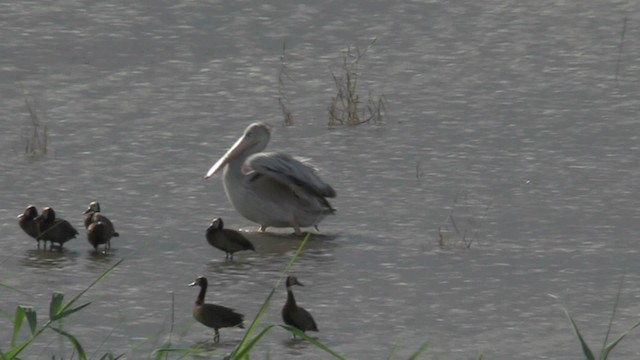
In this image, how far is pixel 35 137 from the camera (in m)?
11.3

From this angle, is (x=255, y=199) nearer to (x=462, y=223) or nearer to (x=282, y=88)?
(x=462, y=223)

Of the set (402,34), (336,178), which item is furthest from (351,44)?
(336,178)

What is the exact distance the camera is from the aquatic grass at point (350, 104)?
39.8ft

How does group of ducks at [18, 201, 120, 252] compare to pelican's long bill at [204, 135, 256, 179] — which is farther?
pelican's long bill at [204, 135, 256, 179]

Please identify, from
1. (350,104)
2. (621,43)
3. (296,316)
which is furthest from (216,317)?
(621,43)

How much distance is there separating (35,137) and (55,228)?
2.29 metres

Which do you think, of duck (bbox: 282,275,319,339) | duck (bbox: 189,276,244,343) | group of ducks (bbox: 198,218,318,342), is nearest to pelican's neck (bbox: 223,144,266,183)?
group of ducks (bbox: 198,218,318,342)

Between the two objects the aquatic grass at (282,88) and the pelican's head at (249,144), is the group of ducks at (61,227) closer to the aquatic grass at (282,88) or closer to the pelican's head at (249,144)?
the pelican's head at (249,144)

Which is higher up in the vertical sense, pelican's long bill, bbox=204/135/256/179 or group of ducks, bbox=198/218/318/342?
group of ducks, bbox=198/218/318/342

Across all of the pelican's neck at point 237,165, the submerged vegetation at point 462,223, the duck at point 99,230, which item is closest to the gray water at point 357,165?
the submerged vegetation at point 462,223

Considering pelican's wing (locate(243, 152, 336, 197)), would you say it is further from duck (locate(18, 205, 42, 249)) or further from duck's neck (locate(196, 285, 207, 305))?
duck's neck (locate(196, 285, 207, 305))

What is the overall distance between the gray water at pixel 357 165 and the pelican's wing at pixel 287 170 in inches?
10.5

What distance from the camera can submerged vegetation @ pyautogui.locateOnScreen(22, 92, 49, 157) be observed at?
11.3 meters

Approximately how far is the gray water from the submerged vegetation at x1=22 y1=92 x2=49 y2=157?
3.0 inches
